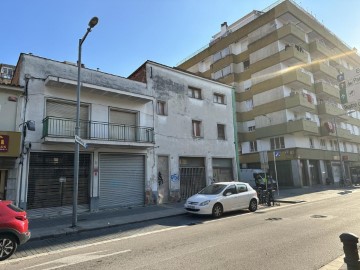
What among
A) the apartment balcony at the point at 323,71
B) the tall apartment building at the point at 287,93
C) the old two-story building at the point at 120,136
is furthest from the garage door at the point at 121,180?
the apartment balcony at the point at 323,71

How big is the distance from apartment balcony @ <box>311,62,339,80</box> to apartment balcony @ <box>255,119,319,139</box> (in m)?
8.17

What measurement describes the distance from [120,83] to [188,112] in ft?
18.4

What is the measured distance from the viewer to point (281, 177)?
32906mm

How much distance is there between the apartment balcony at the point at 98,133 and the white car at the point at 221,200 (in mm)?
5130

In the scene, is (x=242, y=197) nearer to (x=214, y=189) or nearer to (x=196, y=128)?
(x=214, y=189)

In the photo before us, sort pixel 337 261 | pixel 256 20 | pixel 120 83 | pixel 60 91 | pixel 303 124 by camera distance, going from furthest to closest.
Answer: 1. pixel 256 20
2. pixel 303 124
3. pixel 120 83
4. pixel 60 91
5. pixel 337 261

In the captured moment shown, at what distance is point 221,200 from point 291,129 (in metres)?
21.6

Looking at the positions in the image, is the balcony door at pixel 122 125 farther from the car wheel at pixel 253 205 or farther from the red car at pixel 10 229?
the red car at pixel 10 229

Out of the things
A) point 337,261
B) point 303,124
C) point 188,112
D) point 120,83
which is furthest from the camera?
point 303,124

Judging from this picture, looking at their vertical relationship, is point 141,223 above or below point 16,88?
below

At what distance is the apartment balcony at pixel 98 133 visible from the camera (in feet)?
45.2

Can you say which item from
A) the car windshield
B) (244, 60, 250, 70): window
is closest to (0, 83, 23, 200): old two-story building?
the car windshield

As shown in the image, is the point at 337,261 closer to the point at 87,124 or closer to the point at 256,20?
the point at 87,124

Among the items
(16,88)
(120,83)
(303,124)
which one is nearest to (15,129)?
(16,88)
